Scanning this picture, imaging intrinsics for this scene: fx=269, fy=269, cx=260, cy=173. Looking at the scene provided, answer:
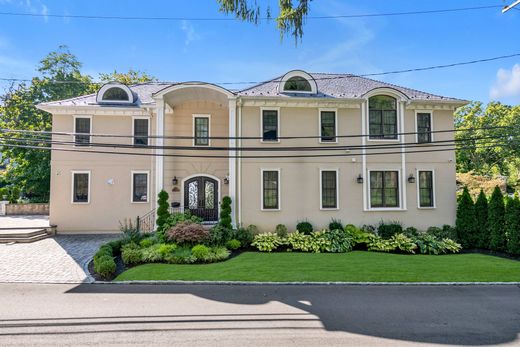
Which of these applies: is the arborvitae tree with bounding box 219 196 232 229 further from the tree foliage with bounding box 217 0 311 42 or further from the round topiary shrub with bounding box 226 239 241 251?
the tree foliage with bounding box 217 0 311 42

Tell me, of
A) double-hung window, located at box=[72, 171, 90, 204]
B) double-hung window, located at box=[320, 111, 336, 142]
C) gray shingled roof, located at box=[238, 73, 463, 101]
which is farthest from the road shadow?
gray shingled roof, located at box=[238, 73, 463, 101]

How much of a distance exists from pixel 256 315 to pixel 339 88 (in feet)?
41.9

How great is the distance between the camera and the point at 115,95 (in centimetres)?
1446

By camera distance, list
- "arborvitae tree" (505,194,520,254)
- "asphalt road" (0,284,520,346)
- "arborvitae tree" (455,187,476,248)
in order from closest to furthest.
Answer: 1. "asphalt road" (0,284,520,346)
2. "arborvitae tree" (505,194,520,254)
3. "arborvitae tree" (455,187,476,248)

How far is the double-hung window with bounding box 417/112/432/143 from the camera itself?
44.5ft

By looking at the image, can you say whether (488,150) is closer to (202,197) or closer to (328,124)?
(328,124)

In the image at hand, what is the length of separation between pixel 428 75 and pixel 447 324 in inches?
418

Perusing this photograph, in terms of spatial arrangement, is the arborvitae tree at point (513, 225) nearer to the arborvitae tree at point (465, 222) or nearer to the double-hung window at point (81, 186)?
the arborvitae tree at point (465, 222)

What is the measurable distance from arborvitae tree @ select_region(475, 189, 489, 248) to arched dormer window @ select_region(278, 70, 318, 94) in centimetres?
908

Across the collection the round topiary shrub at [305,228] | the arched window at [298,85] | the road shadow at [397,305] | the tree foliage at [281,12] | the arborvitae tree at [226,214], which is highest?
the arched window at [298,85]

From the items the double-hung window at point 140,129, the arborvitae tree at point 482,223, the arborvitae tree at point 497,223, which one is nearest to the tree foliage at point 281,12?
the double-hung window at point 140,129

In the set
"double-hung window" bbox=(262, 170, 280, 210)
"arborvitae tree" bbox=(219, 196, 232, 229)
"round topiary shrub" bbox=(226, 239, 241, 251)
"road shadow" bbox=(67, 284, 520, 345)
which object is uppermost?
"double-hung window" bbox=(262, 170, 280, 210)

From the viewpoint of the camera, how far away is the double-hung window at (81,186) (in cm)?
1381

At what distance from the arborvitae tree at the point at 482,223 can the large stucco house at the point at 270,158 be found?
1394mm
